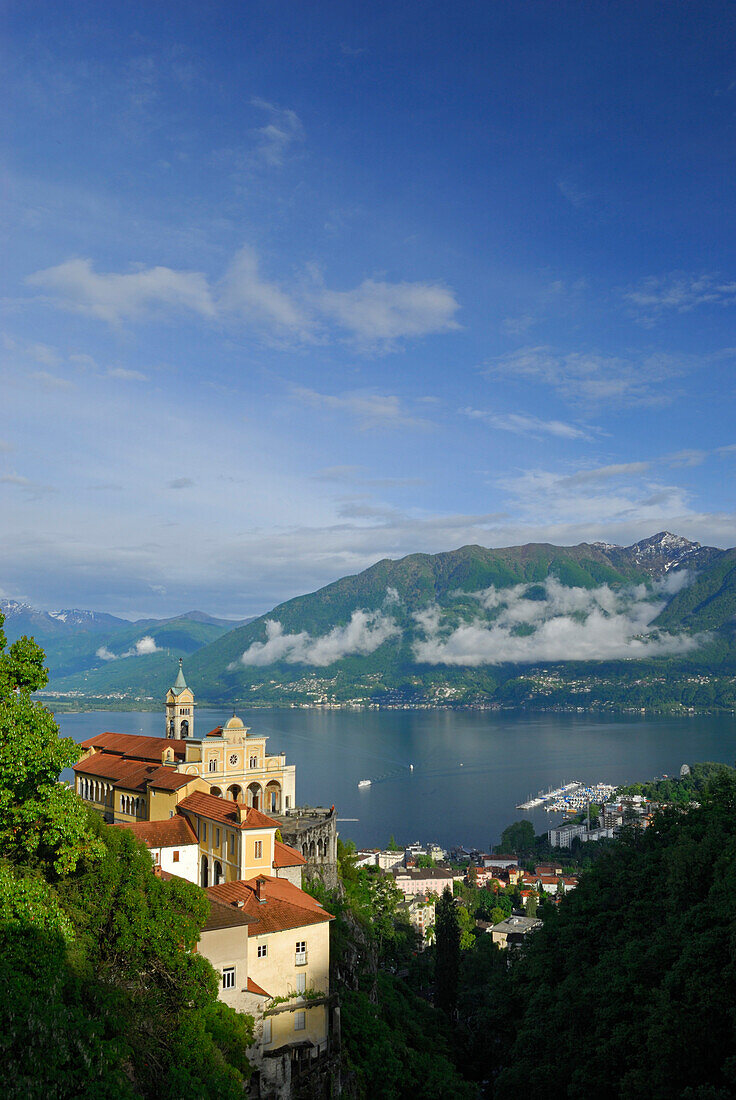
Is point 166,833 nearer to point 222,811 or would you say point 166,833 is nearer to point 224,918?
point 222,811

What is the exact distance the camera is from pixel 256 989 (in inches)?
692

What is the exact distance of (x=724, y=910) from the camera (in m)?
→ 20.7

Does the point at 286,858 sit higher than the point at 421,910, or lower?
higher

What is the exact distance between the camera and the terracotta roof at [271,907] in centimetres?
1836

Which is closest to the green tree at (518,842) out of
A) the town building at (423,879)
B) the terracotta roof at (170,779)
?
the town building at (423,879)

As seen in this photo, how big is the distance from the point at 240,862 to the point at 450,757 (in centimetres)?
10882

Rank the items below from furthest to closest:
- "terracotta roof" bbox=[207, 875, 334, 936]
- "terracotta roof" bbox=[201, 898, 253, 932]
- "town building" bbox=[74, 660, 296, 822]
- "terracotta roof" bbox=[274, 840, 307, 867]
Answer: "town building" bbox=[74, 660, 296, 822] < "terracotta roof" bbox=[274, 840, 307, 867] < "terracotta roof" bbox=[207, 875, 334, 936] < "terracotta roof" bbox=[201, 898, 253, 932]

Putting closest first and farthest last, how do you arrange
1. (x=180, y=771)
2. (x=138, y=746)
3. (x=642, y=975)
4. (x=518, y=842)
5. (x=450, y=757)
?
(x=642, y=975) < (x=180, y=771) < (x=138, y=746) < (x=518, y=842) < (x=450, y=757)

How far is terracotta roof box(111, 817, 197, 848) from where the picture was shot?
24375 millimetres

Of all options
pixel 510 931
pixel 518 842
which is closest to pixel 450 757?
pixel 518 842

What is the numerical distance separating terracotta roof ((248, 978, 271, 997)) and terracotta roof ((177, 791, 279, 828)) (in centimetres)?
501

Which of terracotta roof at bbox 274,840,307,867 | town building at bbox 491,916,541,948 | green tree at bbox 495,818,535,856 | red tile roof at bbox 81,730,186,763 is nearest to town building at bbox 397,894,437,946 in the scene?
town building at bbox 491,916,541,948

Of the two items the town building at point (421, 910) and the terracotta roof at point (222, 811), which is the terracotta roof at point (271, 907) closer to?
the terracotta roof at point (222, 811)

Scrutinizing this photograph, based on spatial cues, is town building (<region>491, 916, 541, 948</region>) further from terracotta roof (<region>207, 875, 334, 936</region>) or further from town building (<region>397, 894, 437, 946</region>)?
terracotta roof (<region>207, 875, 334, 936</region>)
